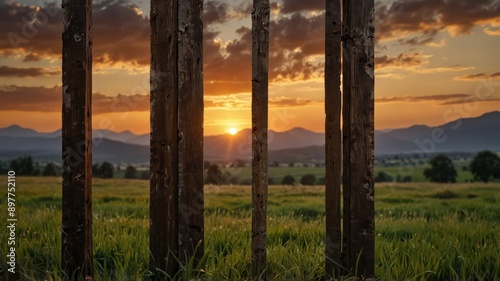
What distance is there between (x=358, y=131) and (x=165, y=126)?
7.77 ft

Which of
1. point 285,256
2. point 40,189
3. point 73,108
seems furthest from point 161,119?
point 40,189

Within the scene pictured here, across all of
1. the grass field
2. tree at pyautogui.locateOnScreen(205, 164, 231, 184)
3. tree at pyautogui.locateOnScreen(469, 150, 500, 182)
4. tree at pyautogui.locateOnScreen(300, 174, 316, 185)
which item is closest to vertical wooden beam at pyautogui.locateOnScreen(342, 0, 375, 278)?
the grass field

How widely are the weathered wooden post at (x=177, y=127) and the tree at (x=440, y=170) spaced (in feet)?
120

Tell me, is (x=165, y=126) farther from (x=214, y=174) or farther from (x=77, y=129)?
(x=214, y=174)

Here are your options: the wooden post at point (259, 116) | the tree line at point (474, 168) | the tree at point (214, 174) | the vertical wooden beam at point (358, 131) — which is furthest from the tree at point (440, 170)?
the wooden post at point (259, 116)

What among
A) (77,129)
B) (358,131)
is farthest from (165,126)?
Result: (358,131)

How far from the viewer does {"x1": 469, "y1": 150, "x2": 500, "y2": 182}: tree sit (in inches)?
1629

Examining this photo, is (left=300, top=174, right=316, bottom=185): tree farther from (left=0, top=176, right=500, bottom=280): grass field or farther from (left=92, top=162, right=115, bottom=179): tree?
(left=0, top=176, right=500, bottom=280): grass field

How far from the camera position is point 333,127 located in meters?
Answer: 6.72

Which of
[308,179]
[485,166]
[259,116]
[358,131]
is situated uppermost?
[259,116]

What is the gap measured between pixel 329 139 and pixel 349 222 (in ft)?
3.56

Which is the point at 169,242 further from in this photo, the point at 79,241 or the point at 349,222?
the point at 349,222

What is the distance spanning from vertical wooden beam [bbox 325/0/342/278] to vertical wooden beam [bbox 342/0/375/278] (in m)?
0.15

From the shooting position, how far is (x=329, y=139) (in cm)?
671
